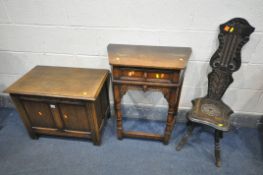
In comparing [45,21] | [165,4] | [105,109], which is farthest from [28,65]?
[165,4]

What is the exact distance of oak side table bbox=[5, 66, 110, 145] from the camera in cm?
138

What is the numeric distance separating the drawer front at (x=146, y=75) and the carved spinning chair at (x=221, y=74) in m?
0.39

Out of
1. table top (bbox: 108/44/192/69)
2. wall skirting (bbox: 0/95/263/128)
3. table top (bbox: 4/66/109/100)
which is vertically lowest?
wall skirting (bbox: 0/95/263/128)

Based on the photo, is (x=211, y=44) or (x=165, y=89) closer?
(x=165, y=89)

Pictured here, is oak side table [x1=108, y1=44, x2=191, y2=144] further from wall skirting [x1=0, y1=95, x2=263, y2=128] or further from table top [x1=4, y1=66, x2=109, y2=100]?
wall skirting [x1=0, y1=95, x2=263, y2=128]

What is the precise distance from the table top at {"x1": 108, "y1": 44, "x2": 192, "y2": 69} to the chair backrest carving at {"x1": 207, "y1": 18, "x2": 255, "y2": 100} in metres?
0.24

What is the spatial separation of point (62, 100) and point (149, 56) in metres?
0.74

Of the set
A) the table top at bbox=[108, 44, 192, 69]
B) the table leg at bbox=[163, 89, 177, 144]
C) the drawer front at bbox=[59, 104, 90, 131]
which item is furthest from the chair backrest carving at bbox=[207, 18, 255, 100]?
the drawer front at bbox=[59, 104, 90, 131]

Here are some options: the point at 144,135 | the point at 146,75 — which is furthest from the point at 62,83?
the point at 144,135

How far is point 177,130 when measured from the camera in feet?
6.07

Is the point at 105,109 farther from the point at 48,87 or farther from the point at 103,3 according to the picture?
the point at 103,3

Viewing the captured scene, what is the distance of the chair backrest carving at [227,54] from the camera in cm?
132

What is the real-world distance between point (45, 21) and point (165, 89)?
3.84ft

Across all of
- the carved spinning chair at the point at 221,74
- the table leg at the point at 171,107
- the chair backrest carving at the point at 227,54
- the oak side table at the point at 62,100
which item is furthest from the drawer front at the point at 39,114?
the chair backrest carving at the point at 227,54
